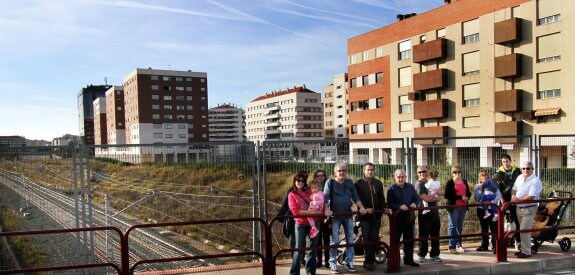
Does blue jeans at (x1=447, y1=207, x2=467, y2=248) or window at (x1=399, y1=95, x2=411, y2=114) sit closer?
blue jeans at (x1=447, y1=207, x2=467, y2=248)

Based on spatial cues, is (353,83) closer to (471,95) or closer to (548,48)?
(471,95)

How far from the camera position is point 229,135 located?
162750 millimetres

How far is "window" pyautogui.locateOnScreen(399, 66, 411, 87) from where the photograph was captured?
41344mm

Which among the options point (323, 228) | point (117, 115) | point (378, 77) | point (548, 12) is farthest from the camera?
point (117, 115)

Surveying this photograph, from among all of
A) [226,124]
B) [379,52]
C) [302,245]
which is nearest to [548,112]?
[379,52]

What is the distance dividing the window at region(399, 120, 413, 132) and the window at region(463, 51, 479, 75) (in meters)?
7.39

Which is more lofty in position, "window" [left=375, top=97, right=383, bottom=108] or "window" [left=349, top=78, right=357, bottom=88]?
"window" [left=349, top=78, right=357, bottom=88]

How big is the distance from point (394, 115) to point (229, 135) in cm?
12473

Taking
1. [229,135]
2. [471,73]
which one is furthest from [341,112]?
[229,135]

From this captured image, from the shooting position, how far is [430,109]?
37812 mm

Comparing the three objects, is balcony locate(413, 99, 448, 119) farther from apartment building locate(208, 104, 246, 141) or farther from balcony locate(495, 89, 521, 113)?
apartment building locate(208, 104, 246, 141)

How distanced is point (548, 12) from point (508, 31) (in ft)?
8.87

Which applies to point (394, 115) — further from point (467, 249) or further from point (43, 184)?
point (43, 184)

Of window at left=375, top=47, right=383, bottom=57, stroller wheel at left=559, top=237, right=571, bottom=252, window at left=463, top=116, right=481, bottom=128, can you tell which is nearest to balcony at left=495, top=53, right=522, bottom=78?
window at left=463, top=116, right=481, bottom=128
